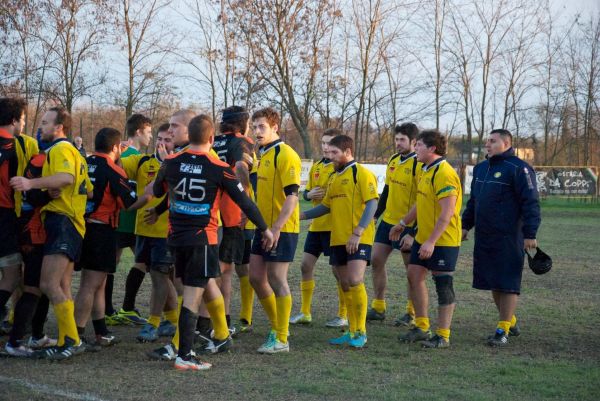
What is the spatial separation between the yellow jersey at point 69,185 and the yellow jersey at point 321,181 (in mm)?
2459

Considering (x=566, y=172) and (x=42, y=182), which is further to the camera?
(x=566, y=172)

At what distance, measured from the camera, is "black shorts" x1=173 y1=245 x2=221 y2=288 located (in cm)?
589

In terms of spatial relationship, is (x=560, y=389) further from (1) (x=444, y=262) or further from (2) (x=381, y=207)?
(2) (x=381, y=207)

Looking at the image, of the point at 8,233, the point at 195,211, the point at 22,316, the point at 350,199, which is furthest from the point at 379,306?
the point at 8,233

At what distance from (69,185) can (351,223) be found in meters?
2.67

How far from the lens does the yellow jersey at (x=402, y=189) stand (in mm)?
8297

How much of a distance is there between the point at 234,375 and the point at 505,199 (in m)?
3.43

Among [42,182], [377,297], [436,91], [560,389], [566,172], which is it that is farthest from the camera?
[436,91]

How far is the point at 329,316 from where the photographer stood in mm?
8562

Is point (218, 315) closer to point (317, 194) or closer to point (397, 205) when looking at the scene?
point (317, 194)

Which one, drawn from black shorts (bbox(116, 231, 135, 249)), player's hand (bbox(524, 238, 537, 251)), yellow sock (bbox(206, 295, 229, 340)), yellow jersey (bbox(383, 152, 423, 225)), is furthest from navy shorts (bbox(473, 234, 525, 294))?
black shorts (bbox(116, 231, 135, 249))

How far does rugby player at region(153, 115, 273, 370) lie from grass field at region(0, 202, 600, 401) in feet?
1.65

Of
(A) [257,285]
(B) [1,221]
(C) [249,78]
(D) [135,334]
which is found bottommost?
(D) [135,334]

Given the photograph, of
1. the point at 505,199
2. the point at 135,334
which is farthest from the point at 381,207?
the point at 135,334
